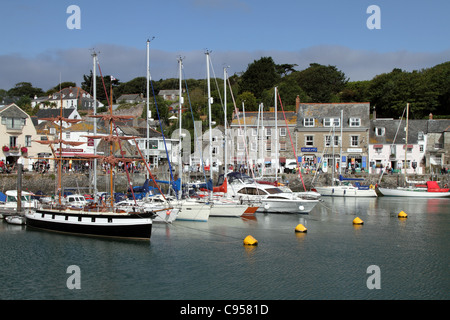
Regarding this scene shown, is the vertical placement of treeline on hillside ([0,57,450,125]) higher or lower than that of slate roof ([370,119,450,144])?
higher

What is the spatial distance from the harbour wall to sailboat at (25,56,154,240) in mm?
9601

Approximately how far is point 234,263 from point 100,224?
10748mm

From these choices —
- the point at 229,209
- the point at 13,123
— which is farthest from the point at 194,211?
the point at 13,123

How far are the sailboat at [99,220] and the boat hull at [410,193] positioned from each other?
4465cm

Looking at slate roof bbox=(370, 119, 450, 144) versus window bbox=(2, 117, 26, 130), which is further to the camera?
slate roof bbox=(370, 119, 450, 144)

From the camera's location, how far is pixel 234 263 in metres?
26.4

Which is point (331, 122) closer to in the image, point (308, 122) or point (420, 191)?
point (308, 122)

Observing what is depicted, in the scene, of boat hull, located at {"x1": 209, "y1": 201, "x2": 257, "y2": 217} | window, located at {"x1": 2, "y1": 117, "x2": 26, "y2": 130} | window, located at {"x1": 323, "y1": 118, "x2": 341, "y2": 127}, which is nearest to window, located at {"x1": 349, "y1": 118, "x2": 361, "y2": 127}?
window, located at {"x1": 323, "y1": 118, "x2": 341, "y2": 127}

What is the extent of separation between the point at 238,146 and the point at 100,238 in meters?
49.2

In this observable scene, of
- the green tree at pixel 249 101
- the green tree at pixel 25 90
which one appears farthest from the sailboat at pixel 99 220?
the green tree at pixel 25 90

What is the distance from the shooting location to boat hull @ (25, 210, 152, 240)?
31562mm

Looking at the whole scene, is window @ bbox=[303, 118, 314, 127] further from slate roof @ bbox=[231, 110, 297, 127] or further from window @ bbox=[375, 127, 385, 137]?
window @ bbox=[375, 127, 385, 137]

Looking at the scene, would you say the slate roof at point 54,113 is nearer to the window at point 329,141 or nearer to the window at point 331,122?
the window at point 331,122

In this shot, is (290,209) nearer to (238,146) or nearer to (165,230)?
(165,230)
